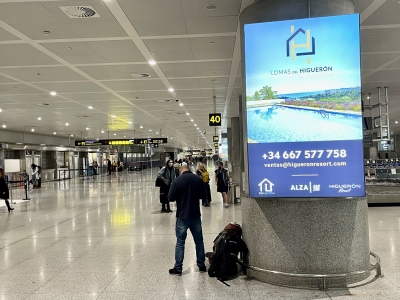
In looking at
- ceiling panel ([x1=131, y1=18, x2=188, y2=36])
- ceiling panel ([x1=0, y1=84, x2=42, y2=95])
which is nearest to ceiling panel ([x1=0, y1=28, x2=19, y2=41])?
ceiling panel ([x1=131, y1=18, x2=188, y2=36])

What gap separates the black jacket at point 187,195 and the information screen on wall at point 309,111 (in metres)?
0.93

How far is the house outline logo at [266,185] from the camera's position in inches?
183

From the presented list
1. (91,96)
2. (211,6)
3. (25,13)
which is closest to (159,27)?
(211,6)

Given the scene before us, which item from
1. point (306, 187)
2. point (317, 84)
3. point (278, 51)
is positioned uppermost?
point (278, 51)

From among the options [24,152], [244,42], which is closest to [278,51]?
[244,42]

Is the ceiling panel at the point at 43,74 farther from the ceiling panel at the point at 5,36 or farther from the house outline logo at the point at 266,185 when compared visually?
the house outline logo at the point at 266,185

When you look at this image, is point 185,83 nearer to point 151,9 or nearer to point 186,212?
point 151,9

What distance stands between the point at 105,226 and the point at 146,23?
549 centimetres

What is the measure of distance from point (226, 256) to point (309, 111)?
240 cm

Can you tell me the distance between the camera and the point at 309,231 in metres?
4.61

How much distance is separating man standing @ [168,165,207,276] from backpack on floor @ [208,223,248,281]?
320 mm

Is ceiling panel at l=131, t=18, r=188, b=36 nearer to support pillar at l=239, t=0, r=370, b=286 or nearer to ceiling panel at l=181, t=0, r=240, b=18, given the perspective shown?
ceiling panel at l=181, t=0, r=240, b=18

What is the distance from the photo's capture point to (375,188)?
40.7ft

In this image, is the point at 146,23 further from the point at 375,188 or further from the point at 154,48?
the point at 375,188
